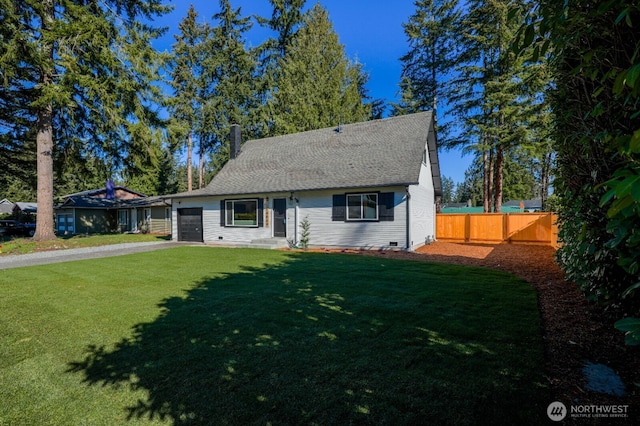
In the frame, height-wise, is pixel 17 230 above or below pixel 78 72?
below

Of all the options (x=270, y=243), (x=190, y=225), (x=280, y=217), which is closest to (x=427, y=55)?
(x=280, y=217)

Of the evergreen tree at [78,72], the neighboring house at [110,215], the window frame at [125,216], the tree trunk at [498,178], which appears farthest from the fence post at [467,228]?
the window frame at [125,216]

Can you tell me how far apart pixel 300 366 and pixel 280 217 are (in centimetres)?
1122

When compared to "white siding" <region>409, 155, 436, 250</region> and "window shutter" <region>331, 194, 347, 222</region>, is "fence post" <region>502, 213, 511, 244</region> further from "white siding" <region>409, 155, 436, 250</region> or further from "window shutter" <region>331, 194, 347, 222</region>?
"window shutter" <region>331, 194, 347, 222</region>

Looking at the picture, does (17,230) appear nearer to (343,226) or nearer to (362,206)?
(343,226)

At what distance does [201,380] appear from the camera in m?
2.67

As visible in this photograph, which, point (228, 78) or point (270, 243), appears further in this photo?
point (228, 78)

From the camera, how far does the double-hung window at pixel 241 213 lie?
14273 mm

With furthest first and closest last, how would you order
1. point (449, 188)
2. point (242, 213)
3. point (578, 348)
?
point (449, 188) < point (242, 213) < point (578, 348)

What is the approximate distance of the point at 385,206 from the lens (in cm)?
1142

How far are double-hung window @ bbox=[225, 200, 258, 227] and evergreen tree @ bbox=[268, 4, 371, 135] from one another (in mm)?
10734

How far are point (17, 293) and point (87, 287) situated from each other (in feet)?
3.72

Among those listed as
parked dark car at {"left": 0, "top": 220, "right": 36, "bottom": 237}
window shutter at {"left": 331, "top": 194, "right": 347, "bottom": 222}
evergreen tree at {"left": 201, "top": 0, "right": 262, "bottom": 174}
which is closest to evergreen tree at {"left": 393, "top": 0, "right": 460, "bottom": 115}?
evergreen tree at {"left": 201, "top": 0, "right": 262, "bottom": 174}

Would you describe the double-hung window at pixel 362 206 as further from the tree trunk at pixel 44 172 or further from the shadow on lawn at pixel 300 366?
the tree trunk at pixel 44 172
